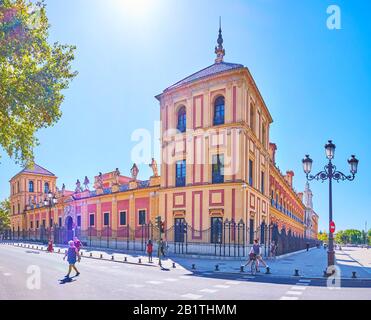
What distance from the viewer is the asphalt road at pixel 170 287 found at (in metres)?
10.3

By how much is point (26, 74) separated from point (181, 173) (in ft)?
50.9

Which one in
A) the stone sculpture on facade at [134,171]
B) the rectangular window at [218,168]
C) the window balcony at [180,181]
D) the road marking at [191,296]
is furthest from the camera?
the stone sculpture on facade at [134,171]

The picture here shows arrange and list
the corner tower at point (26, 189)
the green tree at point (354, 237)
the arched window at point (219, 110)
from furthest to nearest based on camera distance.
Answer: the green tree at point (354, 237)
the corner tower at point (26, 189)
the arched window at point (219, 110)

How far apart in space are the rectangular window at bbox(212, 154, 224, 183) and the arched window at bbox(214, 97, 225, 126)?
2.74m

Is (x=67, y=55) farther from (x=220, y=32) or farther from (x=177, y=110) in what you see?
(x=220, y=32)

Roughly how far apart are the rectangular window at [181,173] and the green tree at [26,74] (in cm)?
1265

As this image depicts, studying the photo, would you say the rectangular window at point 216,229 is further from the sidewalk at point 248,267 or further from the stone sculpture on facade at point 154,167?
the stone sculpture on facade at point 154,167

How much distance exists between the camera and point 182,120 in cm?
2961

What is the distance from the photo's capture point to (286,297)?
10.4 meters

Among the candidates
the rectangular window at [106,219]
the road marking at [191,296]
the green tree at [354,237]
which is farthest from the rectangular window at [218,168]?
the green tree at [354,237]

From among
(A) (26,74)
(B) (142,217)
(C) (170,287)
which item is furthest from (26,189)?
(C) (170,287)

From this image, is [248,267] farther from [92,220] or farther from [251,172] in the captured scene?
[92,220]

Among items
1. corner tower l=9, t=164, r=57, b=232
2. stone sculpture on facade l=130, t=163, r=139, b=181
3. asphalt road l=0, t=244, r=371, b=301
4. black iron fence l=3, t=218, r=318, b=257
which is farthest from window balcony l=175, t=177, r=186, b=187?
corner tower l=9, t=164, r=57, b=232

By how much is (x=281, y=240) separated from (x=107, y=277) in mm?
18666
